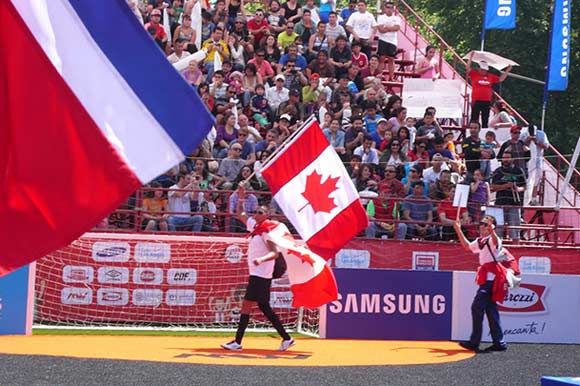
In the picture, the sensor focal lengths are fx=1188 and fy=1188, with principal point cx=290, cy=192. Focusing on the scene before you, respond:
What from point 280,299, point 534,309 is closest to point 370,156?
point 280,299

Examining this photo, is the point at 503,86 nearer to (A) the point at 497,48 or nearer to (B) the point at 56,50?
(A) the point at 497,48

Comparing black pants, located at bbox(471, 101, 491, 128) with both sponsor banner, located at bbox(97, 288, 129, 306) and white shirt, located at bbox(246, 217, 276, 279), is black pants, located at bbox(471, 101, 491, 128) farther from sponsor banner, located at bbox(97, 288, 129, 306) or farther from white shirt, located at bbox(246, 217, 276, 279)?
white shirt, located at bbox(246, 217, 276, 279)

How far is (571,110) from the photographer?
4028 centimetres

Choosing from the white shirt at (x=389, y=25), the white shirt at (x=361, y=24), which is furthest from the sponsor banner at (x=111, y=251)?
the white shirt at (x=389, y=25)

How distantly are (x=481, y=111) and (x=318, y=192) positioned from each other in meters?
10.7

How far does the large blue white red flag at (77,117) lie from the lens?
6.31m

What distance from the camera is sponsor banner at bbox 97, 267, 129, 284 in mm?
18656

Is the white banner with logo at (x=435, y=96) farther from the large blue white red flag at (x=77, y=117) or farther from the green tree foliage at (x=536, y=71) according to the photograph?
the large blue white red flag at (x=77, y=117)

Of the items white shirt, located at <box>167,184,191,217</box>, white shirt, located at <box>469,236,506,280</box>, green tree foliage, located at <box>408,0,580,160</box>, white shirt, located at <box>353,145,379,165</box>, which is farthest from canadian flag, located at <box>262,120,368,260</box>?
green tree foliage, located at <box>408,0,580,160</box>

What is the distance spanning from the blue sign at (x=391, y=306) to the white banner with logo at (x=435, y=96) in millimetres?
6688

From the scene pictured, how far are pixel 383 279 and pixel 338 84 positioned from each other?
6.46 m

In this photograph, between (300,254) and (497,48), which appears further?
(497,48)

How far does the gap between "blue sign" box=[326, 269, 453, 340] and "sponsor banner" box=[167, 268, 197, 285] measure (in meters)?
2.29

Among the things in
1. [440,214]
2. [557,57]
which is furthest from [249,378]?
[557,57]
